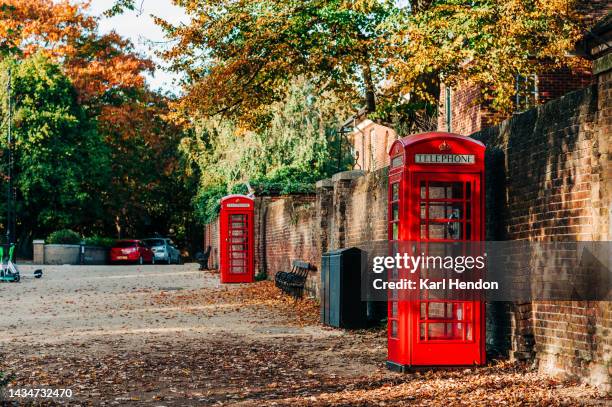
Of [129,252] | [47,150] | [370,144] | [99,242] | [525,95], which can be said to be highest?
[47,150]

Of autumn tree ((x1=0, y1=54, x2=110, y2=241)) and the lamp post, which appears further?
autumn tree ((x1=0, y1=54, x2=110, y2=241))

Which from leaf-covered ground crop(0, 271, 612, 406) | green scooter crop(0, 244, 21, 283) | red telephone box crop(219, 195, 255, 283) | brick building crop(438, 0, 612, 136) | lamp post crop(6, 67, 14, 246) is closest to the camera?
leaf-covered ground crop(0, 271, 612, 406)

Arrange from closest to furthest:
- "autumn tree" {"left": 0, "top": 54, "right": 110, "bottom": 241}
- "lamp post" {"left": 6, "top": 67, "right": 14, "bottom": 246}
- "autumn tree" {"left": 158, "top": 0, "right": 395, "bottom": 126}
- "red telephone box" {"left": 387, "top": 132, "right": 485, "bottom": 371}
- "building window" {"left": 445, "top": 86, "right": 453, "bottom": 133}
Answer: "red telephone box" {"left": 387, "top": 132, "right": 485, "bottom": 371} → "autumn tree" {"left": 158, "top": 0, "right": 395, "bottom": 126} → "building window" {"left": 445, "top": 86, "right": 453, "bottom": 133} → "lamp post" {"left": 6, "top": 67, "right": 14, "bottom": 246} → "autumn tree" {"left": 0, "top": 54, "right": 110, "bottom": 241}

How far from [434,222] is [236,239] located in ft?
64.0

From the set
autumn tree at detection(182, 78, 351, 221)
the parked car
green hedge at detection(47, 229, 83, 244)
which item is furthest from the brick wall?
the parked car

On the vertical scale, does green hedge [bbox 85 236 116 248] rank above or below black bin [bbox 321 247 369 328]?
above

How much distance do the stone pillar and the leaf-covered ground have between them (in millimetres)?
29578

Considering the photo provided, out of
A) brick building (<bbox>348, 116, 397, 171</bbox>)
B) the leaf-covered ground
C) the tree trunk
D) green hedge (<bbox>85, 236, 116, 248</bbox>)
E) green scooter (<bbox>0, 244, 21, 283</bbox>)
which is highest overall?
brick building (<bbox>348, 116, 397, 171</bbox>)

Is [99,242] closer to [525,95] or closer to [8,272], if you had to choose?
[8,272]

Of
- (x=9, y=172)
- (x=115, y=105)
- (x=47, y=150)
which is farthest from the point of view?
(x=115, y=105)

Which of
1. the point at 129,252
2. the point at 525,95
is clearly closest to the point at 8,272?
the point at 525,95

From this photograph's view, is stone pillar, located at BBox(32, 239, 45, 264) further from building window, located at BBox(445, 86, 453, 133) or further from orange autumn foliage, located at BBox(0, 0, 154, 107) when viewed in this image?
building window, located at BBox(445, 86, 453, 133)

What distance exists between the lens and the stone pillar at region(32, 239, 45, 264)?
44875 mm

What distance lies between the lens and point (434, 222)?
10109mm
